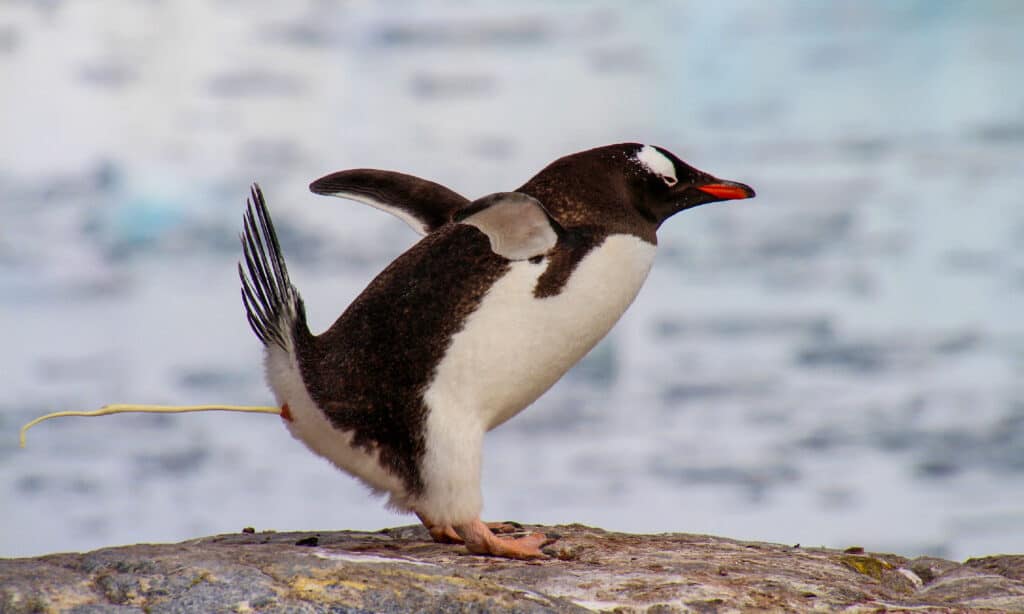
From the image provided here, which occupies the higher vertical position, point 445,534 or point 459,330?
point 459,330

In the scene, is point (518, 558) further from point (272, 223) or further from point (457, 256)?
point (272, 223)

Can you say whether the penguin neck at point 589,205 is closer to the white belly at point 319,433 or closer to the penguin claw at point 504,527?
the white belly at point 319,433

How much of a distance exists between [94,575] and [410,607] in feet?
2.76

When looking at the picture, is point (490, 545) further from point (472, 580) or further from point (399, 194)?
point (399, 194)

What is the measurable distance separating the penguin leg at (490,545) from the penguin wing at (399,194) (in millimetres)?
1185

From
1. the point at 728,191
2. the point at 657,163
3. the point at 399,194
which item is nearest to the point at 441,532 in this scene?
the point at 399,194

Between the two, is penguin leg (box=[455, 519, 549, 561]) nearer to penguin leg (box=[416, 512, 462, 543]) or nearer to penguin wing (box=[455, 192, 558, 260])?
penguin leg (box=[416, 512, 462, 543])

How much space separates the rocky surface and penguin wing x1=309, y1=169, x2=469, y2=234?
1.20 metres

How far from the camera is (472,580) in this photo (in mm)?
3158

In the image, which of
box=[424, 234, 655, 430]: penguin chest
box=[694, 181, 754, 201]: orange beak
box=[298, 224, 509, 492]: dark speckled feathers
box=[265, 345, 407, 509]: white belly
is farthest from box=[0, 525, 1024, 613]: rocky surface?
box=[694, 181, 754, 201]: orange beak

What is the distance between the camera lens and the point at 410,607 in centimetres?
300

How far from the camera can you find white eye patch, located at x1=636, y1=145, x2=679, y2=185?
4137 millimetres

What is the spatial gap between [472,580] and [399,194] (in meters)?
1.80

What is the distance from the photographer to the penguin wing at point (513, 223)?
3.52 m
